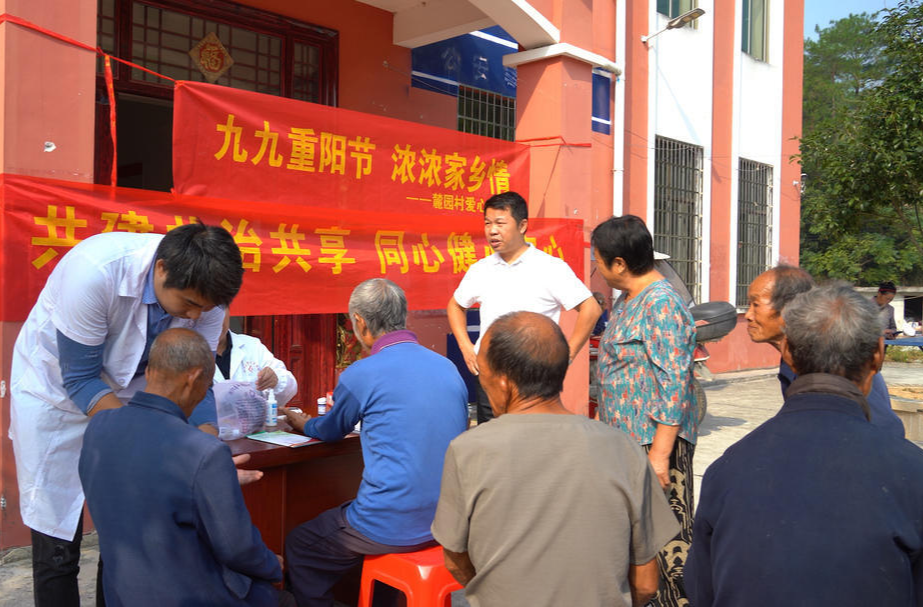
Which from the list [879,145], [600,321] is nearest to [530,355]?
[600,321]

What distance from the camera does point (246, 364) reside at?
3473 millimetres

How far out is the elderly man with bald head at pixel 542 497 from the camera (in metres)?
1.71

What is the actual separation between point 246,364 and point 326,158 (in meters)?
1.86

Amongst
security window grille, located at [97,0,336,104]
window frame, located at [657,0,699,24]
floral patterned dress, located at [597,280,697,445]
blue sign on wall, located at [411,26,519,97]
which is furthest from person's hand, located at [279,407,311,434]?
window frame, located at [657,0,699,24]

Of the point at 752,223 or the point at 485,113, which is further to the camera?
the point at 752,223

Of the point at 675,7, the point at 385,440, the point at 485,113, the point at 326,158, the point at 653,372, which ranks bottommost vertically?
the point at 385,440

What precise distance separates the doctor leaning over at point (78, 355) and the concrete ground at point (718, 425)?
2.87 feet

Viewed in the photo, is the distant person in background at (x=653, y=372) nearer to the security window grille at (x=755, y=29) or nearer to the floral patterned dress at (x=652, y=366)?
the floral patterned dress at (x=652, y=366)

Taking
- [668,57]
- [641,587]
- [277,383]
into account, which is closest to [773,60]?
[668,57]

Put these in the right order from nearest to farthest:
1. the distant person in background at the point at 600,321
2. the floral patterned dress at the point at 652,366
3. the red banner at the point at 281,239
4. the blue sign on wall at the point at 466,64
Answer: the floral patterned dress at the point at 652,366 → the red banner at the point at 281,239 → the blue sign on wall at the point at 466,64 → the distant person in background at the point at 600,321

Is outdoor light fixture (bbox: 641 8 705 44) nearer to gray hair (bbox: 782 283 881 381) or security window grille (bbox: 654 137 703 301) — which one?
security window grille (bbox: 654 137 703 301)

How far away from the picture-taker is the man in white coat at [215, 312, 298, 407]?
134 inches

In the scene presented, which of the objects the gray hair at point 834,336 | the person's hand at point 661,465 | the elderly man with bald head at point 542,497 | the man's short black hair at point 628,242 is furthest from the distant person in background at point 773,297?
the elderly man with bald head at point 542,497

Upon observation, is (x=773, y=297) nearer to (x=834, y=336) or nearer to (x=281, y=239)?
(x=834, y=336)
